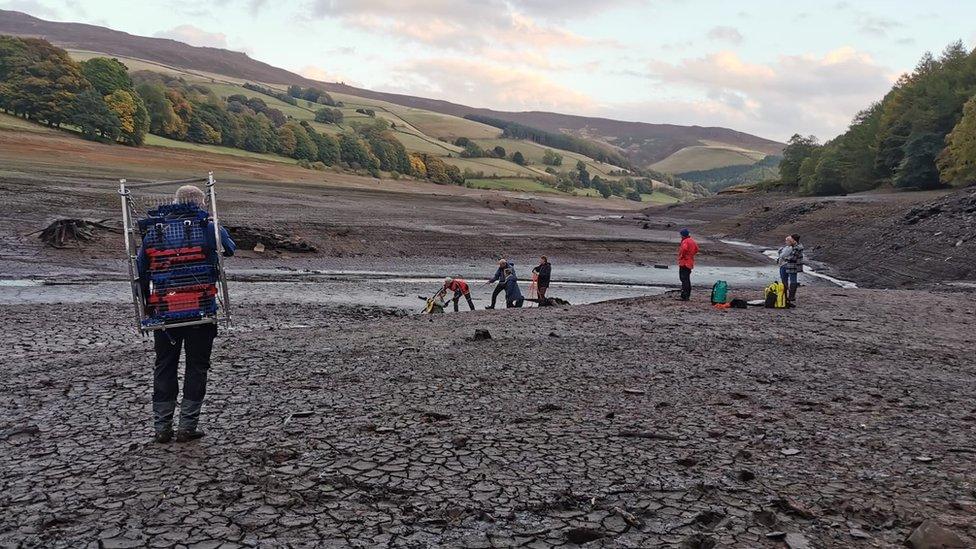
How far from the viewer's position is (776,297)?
1841cm

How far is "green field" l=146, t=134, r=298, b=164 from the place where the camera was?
6514cm

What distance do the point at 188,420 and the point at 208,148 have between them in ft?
237

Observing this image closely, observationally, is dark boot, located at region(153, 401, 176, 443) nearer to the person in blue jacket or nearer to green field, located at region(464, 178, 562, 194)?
the person in blue jacket

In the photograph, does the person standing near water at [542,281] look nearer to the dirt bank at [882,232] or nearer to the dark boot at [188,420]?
the dark boot at [188,420]

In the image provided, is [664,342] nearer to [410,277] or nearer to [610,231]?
[410,277]

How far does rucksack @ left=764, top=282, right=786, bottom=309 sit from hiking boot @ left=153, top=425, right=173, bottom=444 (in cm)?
1585

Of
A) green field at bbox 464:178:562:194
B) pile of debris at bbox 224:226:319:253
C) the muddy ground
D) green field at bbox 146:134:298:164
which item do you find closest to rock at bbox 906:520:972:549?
the muddy ground

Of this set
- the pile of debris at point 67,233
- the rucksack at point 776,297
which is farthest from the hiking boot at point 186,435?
the pile of debris at point 67,233

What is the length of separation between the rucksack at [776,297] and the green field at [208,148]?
188 feet

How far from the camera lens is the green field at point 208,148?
65.1m

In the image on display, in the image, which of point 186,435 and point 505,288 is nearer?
point 186,435

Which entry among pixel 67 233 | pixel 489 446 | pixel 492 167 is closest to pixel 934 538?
pixel 489 446

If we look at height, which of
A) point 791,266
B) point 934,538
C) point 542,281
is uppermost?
point 791,266

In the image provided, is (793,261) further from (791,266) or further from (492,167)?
(492,167)
